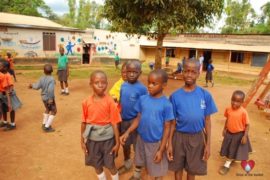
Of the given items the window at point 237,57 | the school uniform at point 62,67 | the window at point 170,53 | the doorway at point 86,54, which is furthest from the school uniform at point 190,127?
the window at point 170,53

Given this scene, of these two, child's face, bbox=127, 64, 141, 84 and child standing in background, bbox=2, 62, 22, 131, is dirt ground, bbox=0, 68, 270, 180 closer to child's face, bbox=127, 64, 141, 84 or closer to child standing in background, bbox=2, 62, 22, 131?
child standing in background, bbox=2, 62, 22, 131

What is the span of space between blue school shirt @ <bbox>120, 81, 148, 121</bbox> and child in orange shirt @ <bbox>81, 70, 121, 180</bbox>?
46 centimetres

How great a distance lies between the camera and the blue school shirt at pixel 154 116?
8.29 feet

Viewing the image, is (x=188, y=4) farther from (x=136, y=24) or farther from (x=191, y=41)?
(x=191, y=41)

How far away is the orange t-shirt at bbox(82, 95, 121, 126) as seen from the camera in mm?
2625

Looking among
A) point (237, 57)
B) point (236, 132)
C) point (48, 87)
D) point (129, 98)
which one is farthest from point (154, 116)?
point (237, 57)

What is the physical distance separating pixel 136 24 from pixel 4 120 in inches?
229

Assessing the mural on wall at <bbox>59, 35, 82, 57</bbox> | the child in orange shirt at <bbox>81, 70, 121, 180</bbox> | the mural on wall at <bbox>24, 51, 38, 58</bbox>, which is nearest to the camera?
the child in orange shirt at <bbox>81, 70, 121, 180</bbox>

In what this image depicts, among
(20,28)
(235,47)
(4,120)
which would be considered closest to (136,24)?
(4,120)

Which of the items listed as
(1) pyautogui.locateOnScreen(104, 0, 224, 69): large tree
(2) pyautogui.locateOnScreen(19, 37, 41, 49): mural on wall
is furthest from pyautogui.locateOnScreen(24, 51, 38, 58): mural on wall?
(1) pyautogui.locateOnScreen(104, 0, 224, 69): large tree

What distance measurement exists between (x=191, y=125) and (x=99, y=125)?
3.28ft

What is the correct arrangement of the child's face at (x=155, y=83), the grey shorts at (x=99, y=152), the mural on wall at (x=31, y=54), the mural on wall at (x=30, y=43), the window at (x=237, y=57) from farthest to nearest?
the window at (x=237, y=57) → the mural on wall at (x=31, y=54) → the mural on wall at (x=30, y=43) → the grey shorts at (x=99, y=152) → the child's face at (x=155, y=83)

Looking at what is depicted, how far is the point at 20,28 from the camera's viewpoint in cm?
1698

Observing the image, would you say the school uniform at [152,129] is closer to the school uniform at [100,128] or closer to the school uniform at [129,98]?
the school uniform at [100,128]
